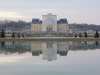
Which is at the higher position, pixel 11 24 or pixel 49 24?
pixel 11 24

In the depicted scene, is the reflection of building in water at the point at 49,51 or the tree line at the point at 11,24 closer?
the reflection of building in water at the point at 49,51

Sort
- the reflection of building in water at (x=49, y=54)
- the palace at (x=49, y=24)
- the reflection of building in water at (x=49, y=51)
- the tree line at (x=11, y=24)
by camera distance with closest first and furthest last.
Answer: the reflection of building in water at (x=49, y=54), the reflection of building in water at (x=49, y=51), the palace at (x=49, y=24), the tree line at (x=11, y=24)

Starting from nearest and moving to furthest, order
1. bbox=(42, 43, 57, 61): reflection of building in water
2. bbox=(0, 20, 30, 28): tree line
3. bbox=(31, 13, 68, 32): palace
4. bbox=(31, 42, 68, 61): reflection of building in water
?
bbox=(42, 43, 57, 61): reflection of building in water, bbox=(31, 42, 68, 61): reflection of building in water, bbox=(31, 13, 68, 32): palace, bbox=(0, 20, 30, 28): tree line

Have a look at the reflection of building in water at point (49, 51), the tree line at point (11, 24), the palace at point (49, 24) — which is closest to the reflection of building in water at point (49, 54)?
the reflection of building in water at point (49, 51)

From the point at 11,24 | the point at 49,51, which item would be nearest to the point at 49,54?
the point at 49,51

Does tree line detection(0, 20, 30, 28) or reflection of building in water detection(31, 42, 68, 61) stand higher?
tree line detection(0, 20, 30, 28)

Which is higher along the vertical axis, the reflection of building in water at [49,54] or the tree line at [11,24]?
the tree line at [11,24]

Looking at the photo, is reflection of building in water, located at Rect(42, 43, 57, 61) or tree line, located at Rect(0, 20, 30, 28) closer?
reflection of building in water, located at Rect(42, 43, 57, 61)

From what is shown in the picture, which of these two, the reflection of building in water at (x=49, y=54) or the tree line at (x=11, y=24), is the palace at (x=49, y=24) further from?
the reflection of building in water at (x=49, y=54)

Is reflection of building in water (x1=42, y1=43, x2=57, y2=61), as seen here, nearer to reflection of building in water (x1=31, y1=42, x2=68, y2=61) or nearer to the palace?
reflection of building in water (x1=31, y1=42, x2=68, y2=61)

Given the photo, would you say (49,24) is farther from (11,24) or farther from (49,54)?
(49,54)

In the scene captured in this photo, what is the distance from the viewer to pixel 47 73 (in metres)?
5.46

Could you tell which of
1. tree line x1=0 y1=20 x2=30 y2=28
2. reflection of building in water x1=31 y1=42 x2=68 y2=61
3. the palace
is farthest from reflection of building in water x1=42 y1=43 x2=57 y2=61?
tree line x1=0 y1=20 x2=30 y2=28

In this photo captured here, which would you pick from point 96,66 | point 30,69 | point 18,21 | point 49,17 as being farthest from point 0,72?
point 18,21
